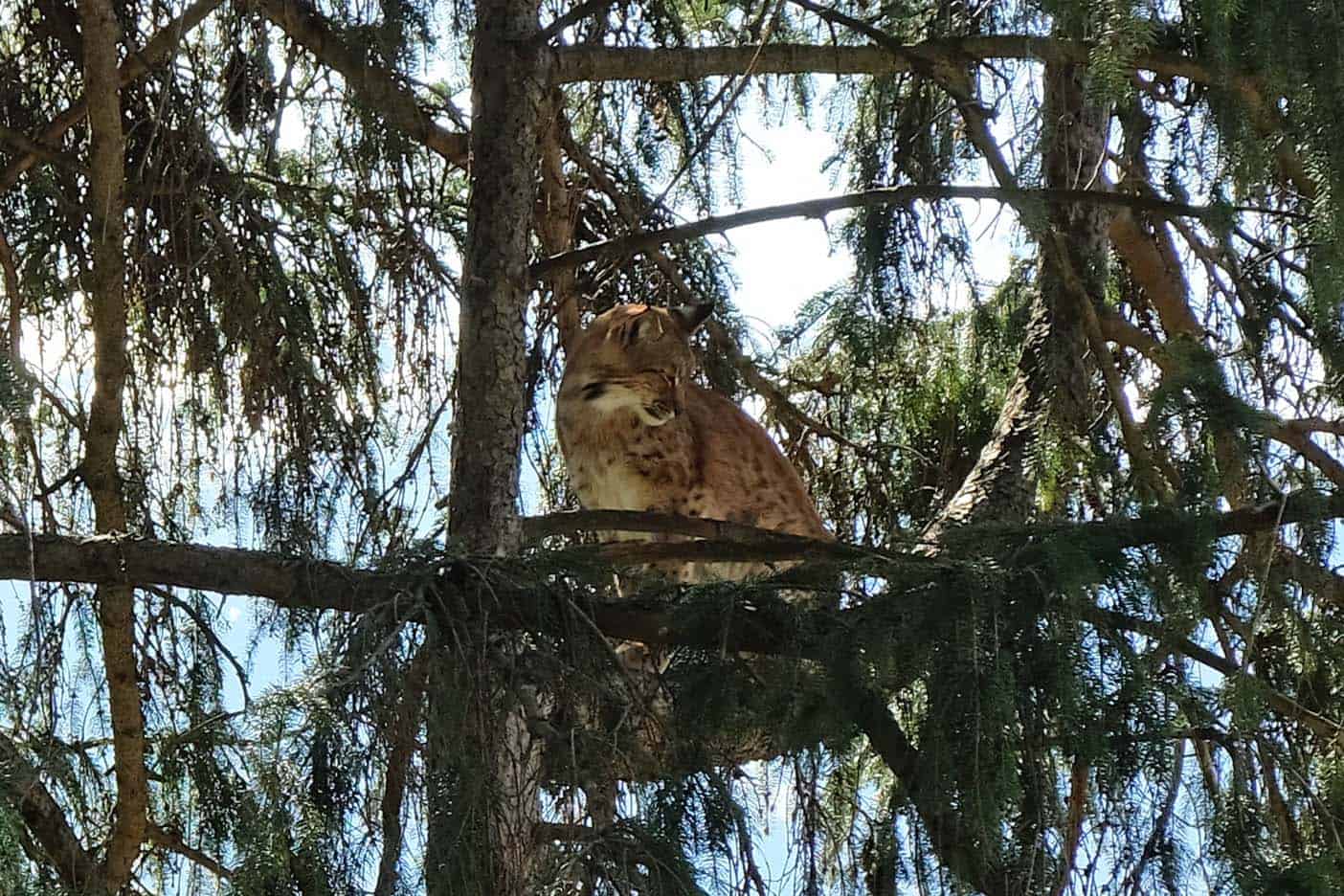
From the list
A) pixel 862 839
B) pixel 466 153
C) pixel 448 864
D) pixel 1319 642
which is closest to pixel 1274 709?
pixel 1319 642

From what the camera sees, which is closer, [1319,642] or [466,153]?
[1319,642]

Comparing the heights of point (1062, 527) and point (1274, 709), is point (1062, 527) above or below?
above

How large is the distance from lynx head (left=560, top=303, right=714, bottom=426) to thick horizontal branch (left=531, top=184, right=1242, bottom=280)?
1.53 metres

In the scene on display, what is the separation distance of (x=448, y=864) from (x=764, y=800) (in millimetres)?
1088

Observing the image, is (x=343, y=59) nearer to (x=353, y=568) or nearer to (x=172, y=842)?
(x=353, y=568)

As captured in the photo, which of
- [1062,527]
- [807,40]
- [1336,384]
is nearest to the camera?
[1062,527]

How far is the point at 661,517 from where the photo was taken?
13.6 ft

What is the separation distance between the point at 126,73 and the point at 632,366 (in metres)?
2.23

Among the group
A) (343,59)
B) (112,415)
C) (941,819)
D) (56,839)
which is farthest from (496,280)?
(941,819)

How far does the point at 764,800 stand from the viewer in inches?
141

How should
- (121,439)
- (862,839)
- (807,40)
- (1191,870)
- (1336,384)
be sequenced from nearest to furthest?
(1191,870) → (862,839) → (1336,384) → (121,439) → (807,40)

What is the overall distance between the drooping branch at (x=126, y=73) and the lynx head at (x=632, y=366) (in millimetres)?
1978

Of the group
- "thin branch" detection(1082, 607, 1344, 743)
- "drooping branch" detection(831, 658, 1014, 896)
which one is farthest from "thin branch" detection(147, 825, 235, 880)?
"thin branch" detection(1082, 607, 1344, 743)

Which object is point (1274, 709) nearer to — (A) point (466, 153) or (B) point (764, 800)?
(B) point (764, 800)
